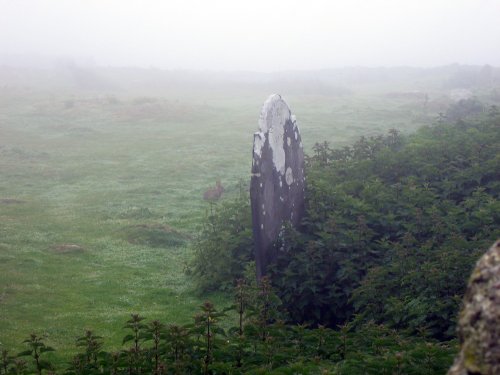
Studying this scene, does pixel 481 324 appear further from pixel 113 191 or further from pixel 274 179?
pixel 113 191

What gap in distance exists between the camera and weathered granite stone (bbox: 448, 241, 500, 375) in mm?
2729

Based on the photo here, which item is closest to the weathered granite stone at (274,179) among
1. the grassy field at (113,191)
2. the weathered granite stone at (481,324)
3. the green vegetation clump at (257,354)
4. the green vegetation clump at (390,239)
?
the green vegetation clump at (390,239)

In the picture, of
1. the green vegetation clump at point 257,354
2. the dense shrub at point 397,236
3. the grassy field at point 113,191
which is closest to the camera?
the green vegetation clump at point 257,354

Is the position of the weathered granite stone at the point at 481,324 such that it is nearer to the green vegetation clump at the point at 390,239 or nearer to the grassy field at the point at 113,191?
the green vegetation clump at the point at 390,239

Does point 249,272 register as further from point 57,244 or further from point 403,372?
point 57,244

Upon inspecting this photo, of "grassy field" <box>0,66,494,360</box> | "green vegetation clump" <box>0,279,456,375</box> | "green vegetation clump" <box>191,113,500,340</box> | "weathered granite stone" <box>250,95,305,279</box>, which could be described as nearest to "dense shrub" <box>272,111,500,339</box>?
"green vegetation clump" <box>191,113,500,340</box>

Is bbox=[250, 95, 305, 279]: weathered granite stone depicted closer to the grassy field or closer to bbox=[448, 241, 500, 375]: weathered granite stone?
the grassy field

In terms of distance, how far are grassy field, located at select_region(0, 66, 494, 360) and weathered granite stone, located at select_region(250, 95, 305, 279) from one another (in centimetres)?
210

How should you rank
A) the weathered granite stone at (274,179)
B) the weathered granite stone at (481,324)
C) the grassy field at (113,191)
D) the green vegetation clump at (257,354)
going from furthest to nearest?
the grassy field at (113,191)
the weathered granite stone at (274,179)
the green vegetation clump at (257,354)
the weathered granite stone at (481,324)

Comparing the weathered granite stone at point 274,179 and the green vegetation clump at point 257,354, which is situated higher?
the weathered granite stone at point 274,179

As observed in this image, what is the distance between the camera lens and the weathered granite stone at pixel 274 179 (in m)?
10.0

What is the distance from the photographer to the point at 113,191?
23.5m

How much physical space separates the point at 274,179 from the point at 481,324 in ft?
25.5

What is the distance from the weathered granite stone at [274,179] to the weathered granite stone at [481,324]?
6997 mm
